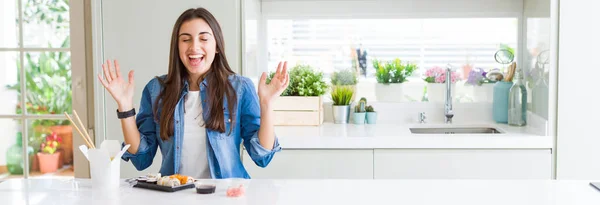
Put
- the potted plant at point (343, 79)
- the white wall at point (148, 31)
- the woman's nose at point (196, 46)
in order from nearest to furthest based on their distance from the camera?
the woman's nose at point (196, 46) < the white wall at point (148, 31) < the potted plant at point (343, 79)

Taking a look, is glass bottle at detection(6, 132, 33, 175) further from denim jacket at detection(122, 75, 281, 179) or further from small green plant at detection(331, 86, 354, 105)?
small green plant at detection(331, 86, 354, 105)

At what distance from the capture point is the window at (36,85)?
3.78m

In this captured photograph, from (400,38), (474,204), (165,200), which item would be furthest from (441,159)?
(165,200)

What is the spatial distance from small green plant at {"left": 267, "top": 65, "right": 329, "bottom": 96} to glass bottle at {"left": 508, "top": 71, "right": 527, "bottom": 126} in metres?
1.00

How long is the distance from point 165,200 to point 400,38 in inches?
94.3

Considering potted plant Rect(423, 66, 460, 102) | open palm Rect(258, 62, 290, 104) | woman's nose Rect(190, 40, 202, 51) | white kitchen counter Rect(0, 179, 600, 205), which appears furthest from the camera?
potted plant Rect(423, 66, 460, 102)

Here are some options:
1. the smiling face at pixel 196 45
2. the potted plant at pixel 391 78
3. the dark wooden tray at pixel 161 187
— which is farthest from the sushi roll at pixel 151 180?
the potted plant at pixel 391 78

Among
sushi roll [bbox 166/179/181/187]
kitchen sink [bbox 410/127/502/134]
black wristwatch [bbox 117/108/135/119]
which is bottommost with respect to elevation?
sushi roll [bbox 166/179/181/187]

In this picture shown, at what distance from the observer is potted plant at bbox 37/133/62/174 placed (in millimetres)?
3849

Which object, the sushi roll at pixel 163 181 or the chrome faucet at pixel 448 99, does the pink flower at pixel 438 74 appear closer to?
the chrome faucet at pixel 448 99

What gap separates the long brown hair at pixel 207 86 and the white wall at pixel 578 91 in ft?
5.37

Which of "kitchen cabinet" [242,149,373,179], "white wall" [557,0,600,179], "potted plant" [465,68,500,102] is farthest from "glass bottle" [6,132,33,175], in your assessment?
"white wall" [557,0,600,179]

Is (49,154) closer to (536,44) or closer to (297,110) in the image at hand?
(297,110)

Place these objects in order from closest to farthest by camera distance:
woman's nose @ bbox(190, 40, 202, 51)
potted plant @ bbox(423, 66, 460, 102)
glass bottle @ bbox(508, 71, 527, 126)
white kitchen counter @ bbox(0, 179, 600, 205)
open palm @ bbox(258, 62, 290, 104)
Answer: white kitchen counter @ bbox(0, 179, 600, 205) → open palm @ bbox(258, 62, 290, 104) → woman's nose @ bbox(190, 40, 202, 51) → glass bottle @ bbox(508, 71, 527, 126) → potted plant @ bbox(423, 66, 460, 102)
